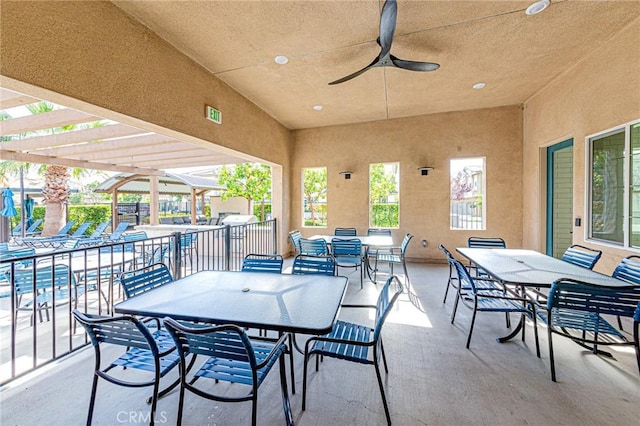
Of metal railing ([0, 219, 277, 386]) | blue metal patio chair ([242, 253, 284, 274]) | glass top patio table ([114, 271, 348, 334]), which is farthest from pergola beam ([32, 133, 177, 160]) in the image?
glass top patio table ([114, 271, 348, 334])

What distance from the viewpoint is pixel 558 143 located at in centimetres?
474

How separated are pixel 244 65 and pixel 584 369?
510cm

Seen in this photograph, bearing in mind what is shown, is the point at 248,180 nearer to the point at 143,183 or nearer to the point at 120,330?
the point at 143,183

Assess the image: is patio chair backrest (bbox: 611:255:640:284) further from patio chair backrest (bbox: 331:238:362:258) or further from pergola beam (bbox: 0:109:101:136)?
pergola beam (bbox: 0:109:101:136)

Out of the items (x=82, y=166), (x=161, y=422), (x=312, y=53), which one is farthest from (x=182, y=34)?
(x=82, y=166)

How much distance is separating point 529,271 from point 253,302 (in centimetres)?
272

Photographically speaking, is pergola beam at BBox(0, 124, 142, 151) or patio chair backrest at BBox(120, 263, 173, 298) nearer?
patio chair backrest at BBox(120, 263, 173, 298)

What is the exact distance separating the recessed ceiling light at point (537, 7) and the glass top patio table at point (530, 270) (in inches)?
108

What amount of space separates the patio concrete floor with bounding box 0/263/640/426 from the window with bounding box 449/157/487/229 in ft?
12.4

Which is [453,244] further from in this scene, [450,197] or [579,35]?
[579,35]

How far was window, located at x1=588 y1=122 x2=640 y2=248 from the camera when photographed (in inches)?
127

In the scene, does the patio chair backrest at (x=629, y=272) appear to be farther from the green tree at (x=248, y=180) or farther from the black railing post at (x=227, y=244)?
the green tree at (x=248, y=180)

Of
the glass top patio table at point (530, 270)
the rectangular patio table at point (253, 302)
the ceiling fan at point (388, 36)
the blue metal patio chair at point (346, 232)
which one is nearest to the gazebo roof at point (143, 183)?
the blue metal patio chair at point (346, 232)

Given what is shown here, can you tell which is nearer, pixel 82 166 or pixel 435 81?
pixel 435 81
